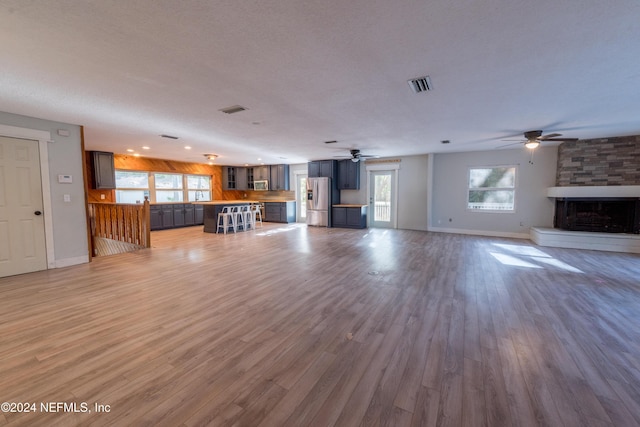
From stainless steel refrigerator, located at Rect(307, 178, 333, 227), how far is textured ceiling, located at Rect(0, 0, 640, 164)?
4.75m

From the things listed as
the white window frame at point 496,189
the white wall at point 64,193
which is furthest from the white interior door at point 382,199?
the white wall at point 64,193

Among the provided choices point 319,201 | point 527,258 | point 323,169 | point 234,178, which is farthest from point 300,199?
point 527,258

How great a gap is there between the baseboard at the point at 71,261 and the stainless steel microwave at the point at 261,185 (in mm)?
6800

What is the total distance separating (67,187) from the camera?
14.7ft

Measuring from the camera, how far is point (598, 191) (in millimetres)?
5723

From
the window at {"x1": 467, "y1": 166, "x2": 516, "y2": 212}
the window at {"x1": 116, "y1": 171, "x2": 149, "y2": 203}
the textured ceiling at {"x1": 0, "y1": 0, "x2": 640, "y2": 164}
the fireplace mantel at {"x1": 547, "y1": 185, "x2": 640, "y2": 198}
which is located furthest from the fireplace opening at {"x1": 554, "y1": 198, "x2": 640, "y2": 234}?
the window at {"x1": 116, "y1": 171, "x2": 149, "y2": 203}

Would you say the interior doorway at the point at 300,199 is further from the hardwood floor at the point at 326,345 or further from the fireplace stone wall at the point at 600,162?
the fireplace stone wall at the point at 600,162

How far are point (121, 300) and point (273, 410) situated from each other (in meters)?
2.63

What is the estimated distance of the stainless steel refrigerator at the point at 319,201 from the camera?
909 centimetres

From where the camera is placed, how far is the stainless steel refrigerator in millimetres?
9086

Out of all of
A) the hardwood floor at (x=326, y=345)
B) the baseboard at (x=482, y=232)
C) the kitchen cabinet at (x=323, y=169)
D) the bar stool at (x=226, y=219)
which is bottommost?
the hardwood floor at (x=326, y=345)

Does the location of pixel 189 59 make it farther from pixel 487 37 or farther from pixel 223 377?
pixel 223 377

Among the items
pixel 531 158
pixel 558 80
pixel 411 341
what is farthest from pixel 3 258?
pixel 531 158

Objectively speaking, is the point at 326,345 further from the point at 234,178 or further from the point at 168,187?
the point at 234,178
